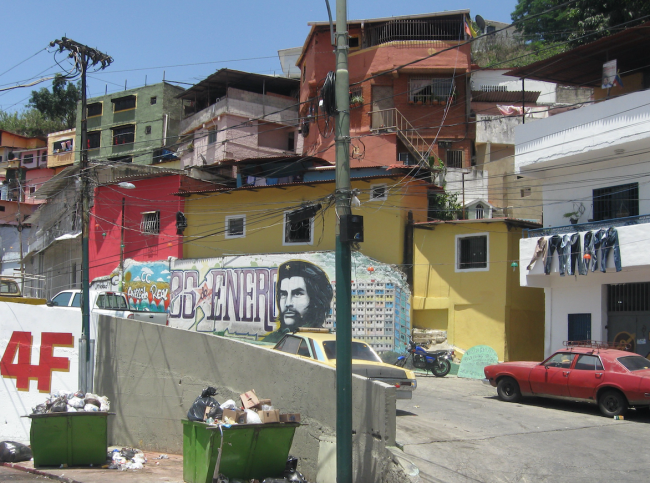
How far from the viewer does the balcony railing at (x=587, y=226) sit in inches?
681

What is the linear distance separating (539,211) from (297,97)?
17.5 meters

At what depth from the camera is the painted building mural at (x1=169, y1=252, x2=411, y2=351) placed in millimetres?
22328

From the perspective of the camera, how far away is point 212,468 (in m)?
8.29

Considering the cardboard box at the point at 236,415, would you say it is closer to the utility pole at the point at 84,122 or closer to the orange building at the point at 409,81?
the utility pole at the point at 84,122

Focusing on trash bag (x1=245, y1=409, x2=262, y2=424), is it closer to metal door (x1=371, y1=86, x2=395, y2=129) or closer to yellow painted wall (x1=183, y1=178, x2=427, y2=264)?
yellow painted wall (x1=183, y1=178, x2=427, y2=264)

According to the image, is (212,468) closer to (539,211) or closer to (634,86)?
(634,86)

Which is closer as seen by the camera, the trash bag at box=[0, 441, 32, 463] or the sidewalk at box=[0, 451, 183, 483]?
the sidewalk at box=[0, 451, 183, 483]

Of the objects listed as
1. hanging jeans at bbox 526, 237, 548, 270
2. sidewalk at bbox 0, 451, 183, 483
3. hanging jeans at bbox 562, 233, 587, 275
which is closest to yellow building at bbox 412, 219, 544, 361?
hanging jeans at bbox 526, 237, 548, 270

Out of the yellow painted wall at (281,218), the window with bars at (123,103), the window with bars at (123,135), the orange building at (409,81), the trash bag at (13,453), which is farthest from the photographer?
the window with bars at (123,103)

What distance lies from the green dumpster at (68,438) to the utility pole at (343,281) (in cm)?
503

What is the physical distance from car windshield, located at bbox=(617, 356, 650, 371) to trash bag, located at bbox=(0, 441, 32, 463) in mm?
12229

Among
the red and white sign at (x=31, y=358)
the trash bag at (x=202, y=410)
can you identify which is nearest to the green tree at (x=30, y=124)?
the red and white sign at (x=31, y=358)

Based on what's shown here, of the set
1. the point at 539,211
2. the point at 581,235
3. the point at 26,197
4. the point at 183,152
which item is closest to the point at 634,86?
the point at 581,235

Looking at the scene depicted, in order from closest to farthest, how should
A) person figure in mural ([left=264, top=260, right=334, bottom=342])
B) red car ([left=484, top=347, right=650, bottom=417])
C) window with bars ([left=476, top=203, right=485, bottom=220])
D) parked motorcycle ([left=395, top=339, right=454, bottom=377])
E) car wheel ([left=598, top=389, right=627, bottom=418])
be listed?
red car ([left=484, top=347, right=650, bottom=417]), car wheel ([left=598, top=389, right=627, bottom=418]), parked motorcycle ([left=395, top=339, right=454, bottom=377]), person figure in mural ([left=264, top=260, right=334, bottom=342]), window with bars ([left=476, top=203, right=485, bottom=220])
